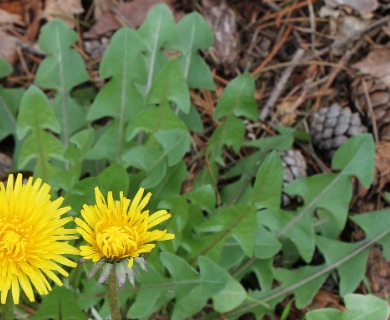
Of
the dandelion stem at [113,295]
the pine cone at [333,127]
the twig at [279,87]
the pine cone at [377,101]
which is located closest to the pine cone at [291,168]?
the pine cone at [333,127]

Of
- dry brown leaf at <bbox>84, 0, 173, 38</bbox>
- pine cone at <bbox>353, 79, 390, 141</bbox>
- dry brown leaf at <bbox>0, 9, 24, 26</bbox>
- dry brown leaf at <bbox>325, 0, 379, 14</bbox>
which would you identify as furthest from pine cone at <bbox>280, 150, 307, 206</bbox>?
dry brown leaf at <bbox>0, 9, 24, 26</bbox>

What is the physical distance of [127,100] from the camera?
9.19 ft

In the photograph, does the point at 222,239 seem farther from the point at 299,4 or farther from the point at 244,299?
the point at 299,4

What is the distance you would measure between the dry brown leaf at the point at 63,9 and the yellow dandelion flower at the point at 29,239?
166 cm

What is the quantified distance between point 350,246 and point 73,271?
1.13 meters

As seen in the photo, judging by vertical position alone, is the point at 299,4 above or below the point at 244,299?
above

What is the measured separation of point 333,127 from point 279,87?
14.4 inches

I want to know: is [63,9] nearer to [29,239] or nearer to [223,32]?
[223,32]

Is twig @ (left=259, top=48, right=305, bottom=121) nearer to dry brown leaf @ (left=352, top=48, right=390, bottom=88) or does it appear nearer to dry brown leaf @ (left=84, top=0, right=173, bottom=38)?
dry brown leaf @ (left=352, top=48, right=390, bottom=88)

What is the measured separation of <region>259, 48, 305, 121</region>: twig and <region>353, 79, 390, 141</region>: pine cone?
1.07 feet

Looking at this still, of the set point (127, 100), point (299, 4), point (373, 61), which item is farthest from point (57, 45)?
point (373, 61)

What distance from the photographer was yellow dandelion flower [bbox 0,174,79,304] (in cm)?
178

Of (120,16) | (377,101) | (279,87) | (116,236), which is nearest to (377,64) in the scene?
(377,101)

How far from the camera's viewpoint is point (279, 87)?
3.20m
